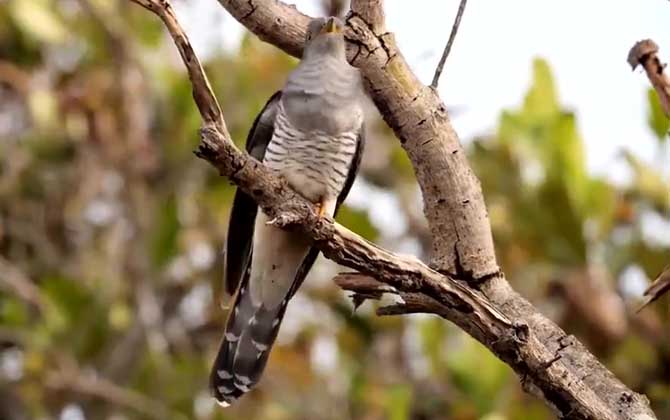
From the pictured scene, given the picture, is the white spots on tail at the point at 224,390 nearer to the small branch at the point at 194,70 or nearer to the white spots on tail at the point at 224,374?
the white spots on tail at the point at 224,374

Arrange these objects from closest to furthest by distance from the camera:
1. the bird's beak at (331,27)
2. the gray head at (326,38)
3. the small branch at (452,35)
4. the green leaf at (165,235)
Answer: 1. the small branch at (452,35)
2. the gray head at (326,38)
3. the bird's beak at (331,27)
4. the green leaf at (165,235)

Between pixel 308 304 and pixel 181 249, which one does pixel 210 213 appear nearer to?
pixel 181 249

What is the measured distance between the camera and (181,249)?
4141 millimetres

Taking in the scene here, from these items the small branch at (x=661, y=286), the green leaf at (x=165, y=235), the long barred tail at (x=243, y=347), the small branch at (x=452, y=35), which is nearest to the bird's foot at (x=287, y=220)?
the small branch at (x=452, y=35)

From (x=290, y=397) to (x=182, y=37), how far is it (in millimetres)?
2604

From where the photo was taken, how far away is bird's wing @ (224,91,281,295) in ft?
8.00

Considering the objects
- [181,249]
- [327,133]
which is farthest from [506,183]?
[181,249]

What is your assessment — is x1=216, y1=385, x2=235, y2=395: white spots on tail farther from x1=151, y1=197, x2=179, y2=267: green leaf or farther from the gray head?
x1=151, y1=197, x2=179, y2=267: green leaf

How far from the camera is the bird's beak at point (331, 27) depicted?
234 centimetres

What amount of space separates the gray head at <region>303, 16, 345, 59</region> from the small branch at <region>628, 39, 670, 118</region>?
78 cm

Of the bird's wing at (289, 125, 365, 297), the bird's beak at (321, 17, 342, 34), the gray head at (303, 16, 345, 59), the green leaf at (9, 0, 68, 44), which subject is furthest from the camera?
the green leaf at (9, 0, 68, 44)

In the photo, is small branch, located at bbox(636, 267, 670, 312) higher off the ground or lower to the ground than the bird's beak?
lower

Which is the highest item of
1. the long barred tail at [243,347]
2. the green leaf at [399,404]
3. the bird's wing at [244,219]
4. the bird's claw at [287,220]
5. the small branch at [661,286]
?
the small branch at [661,286]

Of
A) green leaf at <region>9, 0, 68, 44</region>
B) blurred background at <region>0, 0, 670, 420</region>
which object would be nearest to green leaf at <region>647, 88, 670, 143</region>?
blurred background at <region>0, 0, 670, 420</region>
